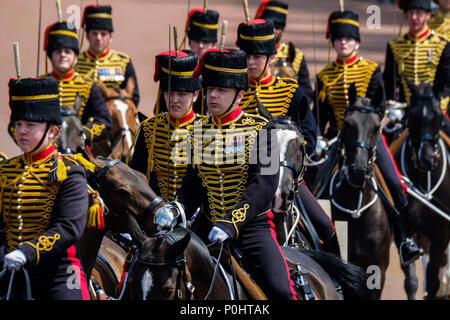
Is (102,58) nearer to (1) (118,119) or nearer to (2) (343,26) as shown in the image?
(1) (118,119)

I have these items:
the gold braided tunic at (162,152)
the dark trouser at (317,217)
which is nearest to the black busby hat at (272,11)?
the dark trouser at (317,217)

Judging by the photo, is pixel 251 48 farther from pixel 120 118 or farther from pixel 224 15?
pixel 224 15

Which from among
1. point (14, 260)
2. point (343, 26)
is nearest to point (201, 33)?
point (343, 26)

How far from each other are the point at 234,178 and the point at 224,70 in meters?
0.57

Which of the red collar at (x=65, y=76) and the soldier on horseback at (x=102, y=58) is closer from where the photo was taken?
the red collar at (x=65, y=76)

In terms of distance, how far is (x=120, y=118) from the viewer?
10422 millimetres

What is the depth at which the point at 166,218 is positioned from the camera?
5359mm

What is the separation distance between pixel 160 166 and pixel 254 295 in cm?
128

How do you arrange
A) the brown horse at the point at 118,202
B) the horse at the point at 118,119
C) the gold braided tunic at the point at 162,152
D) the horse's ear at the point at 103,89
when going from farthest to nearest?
1. the horse's ear at the point at 103,89
2. the horse at the point at 118,119
3. the gold braided tunic at the point at 162,152
4. the brown horse at the point at 118,202

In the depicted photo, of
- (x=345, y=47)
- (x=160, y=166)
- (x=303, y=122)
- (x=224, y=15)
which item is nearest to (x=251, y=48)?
Answer: (x=303, y=122)

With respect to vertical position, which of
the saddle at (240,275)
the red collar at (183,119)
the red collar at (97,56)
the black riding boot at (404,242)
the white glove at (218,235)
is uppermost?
the red collar at (183,119)

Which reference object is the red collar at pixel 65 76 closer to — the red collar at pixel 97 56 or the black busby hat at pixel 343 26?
the red collar at pixel 97 56

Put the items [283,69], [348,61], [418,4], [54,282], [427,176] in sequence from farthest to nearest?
[418,4] → [427,176] → [348,61] → [283,69] → [54,282]

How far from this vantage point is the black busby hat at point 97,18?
457 inches
